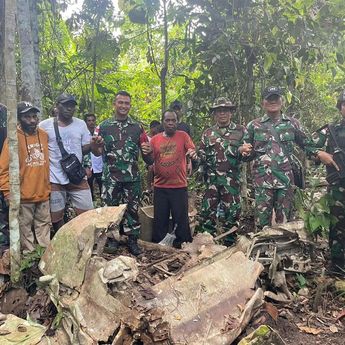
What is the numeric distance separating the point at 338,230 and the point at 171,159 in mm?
2340


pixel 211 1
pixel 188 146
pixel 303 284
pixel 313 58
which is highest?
pixel 211 1

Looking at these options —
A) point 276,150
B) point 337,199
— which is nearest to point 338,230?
point 337,199

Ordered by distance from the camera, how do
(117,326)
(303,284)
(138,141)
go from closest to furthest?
(117,326), (303,284), (138,141)

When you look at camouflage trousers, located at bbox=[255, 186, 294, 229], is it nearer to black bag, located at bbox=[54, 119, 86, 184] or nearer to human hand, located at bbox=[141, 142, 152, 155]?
human hand, located at bbox=[141, 142, 152, 155]

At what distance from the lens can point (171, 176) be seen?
→ 5988 mm

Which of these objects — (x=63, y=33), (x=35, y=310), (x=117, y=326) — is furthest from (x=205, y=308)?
(x=63, y=33)

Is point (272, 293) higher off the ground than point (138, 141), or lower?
lower

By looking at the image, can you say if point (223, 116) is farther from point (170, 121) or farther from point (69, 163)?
point (69, 163)

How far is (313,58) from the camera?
291 inches

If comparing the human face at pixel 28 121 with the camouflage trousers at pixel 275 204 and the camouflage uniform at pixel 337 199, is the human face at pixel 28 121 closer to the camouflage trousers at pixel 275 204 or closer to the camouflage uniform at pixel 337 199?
the camouflage trousers at pixel 275 204

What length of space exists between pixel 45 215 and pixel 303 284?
10.3 feet

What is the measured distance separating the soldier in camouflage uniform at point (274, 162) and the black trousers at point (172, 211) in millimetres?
1058

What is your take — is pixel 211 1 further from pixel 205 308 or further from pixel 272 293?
pixel 205 308

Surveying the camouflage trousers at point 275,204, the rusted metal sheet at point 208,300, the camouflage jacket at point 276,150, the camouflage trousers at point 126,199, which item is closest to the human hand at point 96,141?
the camouflage trousers at point 126,199
